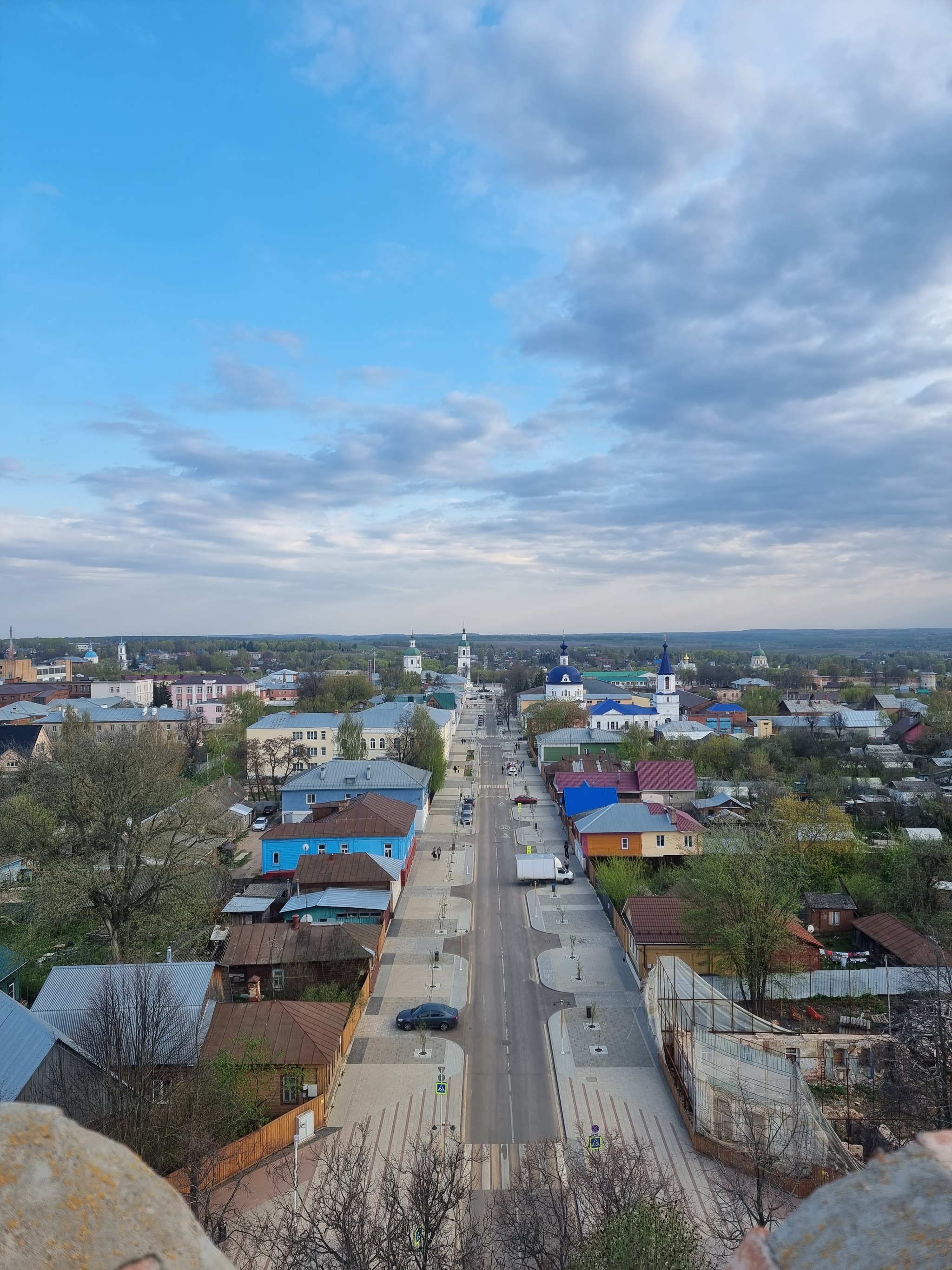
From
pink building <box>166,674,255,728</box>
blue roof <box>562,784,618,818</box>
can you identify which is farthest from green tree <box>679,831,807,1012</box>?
pink building <box>166,674,255,728</box>

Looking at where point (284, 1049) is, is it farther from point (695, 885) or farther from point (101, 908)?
point (695, 885)

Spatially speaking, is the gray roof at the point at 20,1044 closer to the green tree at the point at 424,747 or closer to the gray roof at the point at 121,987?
the gray roof at the point at 121,987

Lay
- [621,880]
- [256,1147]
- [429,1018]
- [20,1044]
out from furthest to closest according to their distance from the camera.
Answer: [621,880] → [429,1018] → [256,1147] → [20,1044]

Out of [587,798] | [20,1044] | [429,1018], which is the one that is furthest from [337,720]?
[20,1044]

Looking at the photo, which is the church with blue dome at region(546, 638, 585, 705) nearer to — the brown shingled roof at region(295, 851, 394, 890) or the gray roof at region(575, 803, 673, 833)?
the gray roof at region(575, 803, 673, 833)

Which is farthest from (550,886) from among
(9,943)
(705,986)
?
(9,943)

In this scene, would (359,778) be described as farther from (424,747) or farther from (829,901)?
(829,901)
